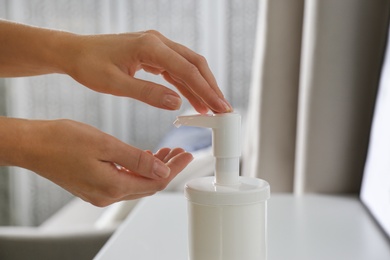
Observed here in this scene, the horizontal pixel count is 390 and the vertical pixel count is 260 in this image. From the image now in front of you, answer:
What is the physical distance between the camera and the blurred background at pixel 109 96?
3090 millimetres

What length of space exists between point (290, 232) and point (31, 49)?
1.38ft

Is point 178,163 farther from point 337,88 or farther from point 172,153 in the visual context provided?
point 337,88

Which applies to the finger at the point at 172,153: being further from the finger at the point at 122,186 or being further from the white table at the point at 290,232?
the white table at the point at 290,232

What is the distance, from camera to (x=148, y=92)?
0.54 meters

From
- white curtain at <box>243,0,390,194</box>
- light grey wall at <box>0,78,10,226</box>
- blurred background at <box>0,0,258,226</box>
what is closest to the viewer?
white curtain at <box>243,0,390,194</box>

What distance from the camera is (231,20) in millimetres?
3068

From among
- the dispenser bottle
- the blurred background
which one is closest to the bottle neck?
the dispenser bottle

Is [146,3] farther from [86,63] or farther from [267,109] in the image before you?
[86,63]

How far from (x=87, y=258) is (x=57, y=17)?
7.56 feet

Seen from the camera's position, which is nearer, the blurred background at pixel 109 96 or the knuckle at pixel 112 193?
the knuckle at pixel 112 193

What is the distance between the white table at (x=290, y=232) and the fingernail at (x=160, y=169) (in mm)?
177

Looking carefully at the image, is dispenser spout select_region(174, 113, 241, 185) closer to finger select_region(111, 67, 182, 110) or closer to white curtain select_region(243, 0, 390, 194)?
finger select_region(111, 67, 182, 110)

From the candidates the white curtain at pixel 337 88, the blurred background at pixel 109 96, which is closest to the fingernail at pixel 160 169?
the white curtain at pixel 337 88

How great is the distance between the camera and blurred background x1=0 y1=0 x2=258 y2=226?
309cm
